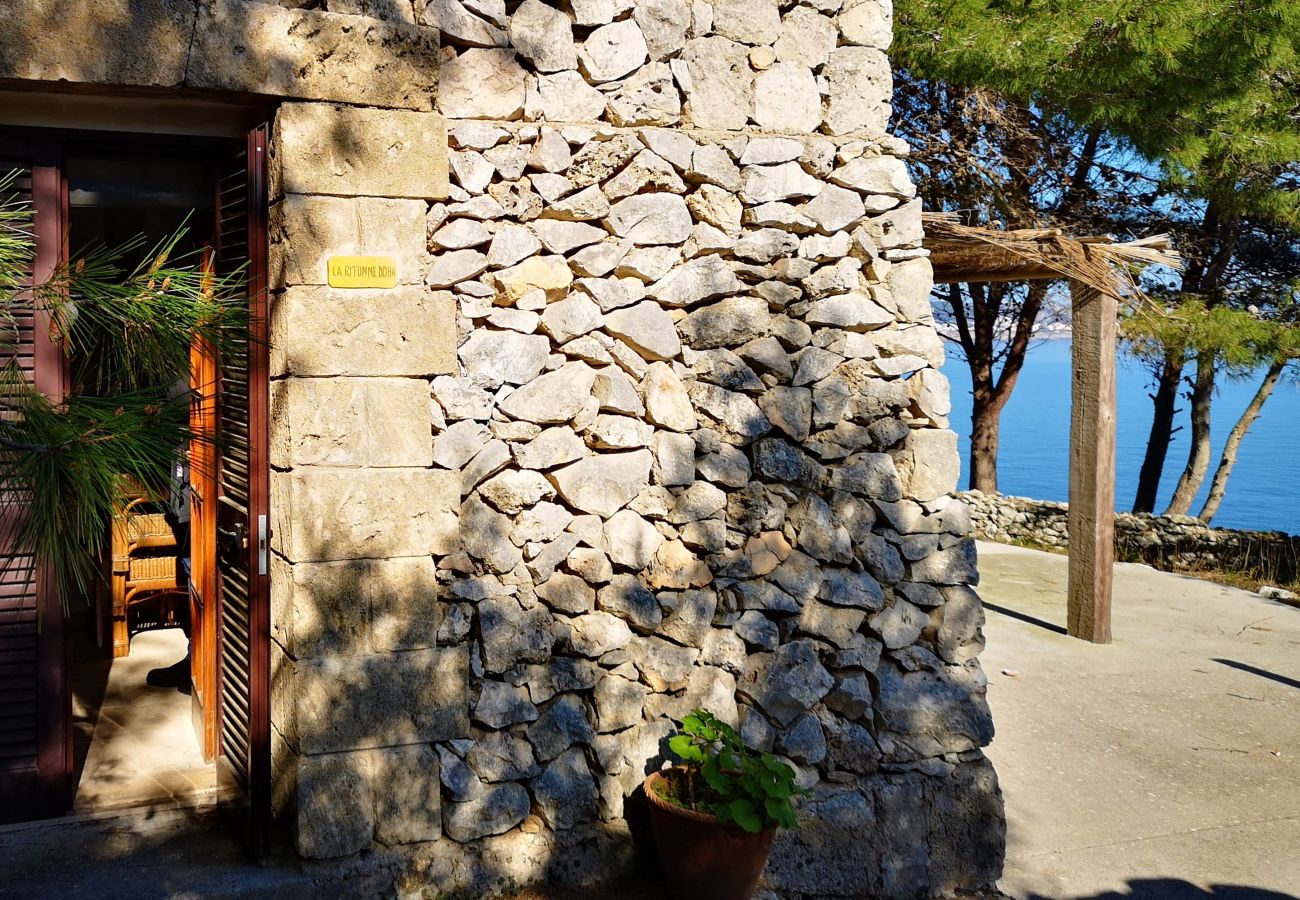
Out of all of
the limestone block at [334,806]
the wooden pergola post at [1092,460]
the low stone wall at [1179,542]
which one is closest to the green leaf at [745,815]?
the limestone block at [334,806]

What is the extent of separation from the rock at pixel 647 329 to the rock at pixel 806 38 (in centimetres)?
105

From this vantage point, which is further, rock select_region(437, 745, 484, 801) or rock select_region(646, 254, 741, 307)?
rock select_region(646, 254, 741, 307)

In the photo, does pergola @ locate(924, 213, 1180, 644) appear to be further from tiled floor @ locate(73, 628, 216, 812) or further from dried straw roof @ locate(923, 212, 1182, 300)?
tiled floor @ locate(73, 628, 216, 812)

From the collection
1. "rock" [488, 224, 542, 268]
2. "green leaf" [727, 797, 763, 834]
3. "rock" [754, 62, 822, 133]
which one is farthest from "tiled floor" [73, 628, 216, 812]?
"rock" [754, 62, 822, 133]

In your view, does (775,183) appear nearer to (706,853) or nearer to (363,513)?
(363,513)

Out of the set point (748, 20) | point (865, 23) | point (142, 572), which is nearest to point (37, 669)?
point (142, 572)

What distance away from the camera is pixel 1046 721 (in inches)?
239

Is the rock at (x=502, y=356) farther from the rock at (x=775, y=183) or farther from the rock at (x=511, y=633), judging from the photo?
the rock at (x=775, y=183)

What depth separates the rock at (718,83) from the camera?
3.77 meters

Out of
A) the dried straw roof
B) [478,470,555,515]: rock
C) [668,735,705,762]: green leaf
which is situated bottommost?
[668,735,705,762]: green leaf

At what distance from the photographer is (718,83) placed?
150 inches

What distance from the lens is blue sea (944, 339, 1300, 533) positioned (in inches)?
733

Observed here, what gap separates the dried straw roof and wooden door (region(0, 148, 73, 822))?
13.2 feet

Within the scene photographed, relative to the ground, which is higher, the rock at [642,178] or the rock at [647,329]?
the rock at [642,178]
